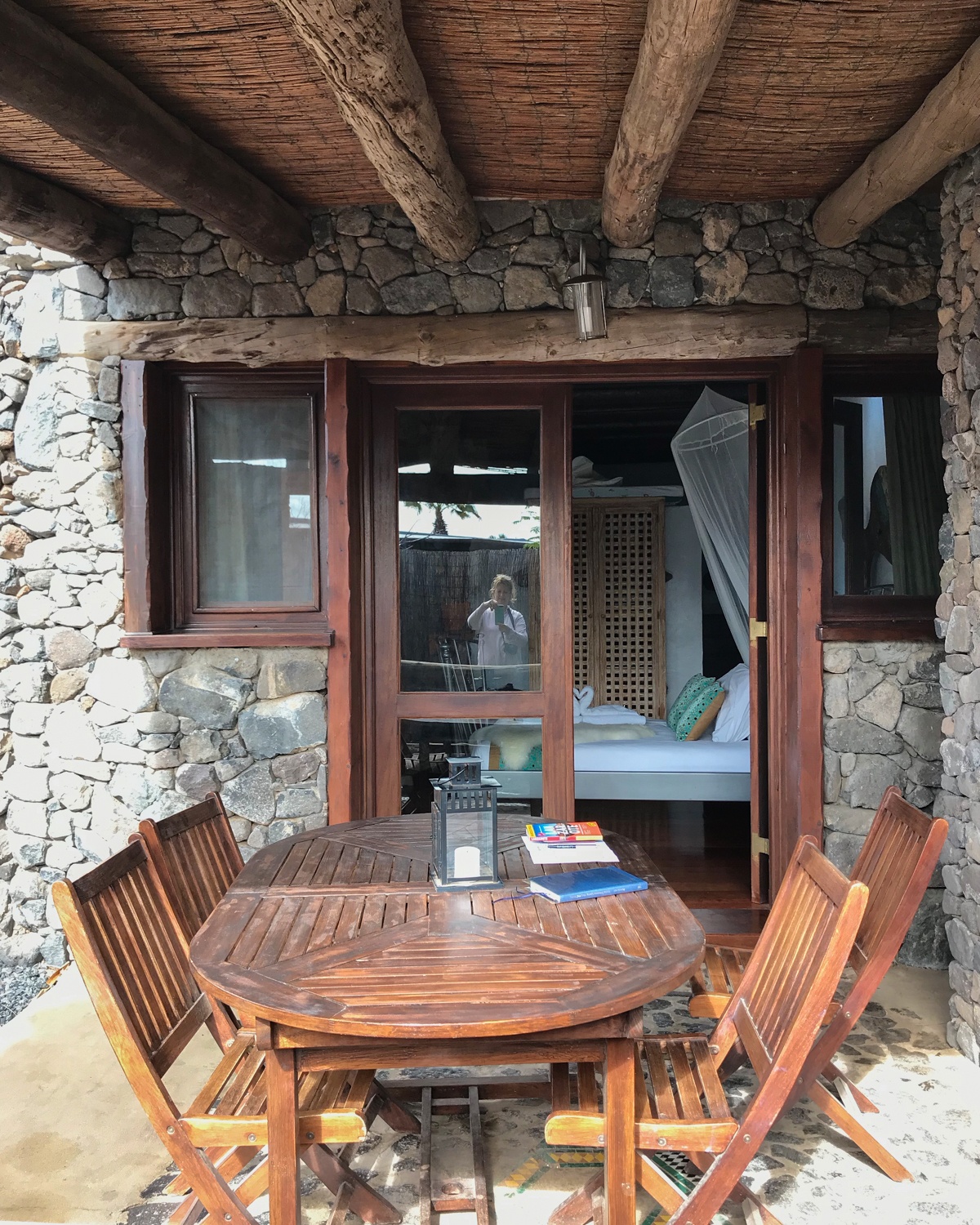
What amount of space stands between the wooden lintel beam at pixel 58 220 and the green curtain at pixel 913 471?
10.2 feet

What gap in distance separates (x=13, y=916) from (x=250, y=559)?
5.68 feet

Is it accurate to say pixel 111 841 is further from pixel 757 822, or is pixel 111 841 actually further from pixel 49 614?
pixel 757 822

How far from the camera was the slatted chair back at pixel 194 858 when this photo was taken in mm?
2406

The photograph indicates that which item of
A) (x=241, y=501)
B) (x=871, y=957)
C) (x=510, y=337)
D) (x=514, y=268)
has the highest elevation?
(x=514, y=268)

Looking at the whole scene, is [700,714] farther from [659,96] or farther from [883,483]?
[659,96]

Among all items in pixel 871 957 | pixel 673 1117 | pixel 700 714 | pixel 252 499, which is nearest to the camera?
pixel 673 1117

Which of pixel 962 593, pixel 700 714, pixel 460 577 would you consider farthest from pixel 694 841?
pixel 962 593

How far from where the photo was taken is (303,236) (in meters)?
3.85

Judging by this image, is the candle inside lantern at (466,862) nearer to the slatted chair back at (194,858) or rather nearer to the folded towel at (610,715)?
the slatted chair back at (194,858)

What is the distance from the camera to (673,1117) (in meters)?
1.91

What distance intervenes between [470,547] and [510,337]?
0.86 meters

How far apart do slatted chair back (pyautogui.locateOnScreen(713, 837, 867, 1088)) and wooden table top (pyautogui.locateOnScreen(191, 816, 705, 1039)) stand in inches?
9.0

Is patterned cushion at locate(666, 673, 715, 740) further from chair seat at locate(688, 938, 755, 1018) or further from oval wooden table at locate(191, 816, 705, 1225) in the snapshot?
oval wooden table at locate(191, 816, 705, 1225)

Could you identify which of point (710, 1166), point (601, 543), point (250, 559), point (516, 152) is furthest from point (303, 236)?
point (601, 543)
